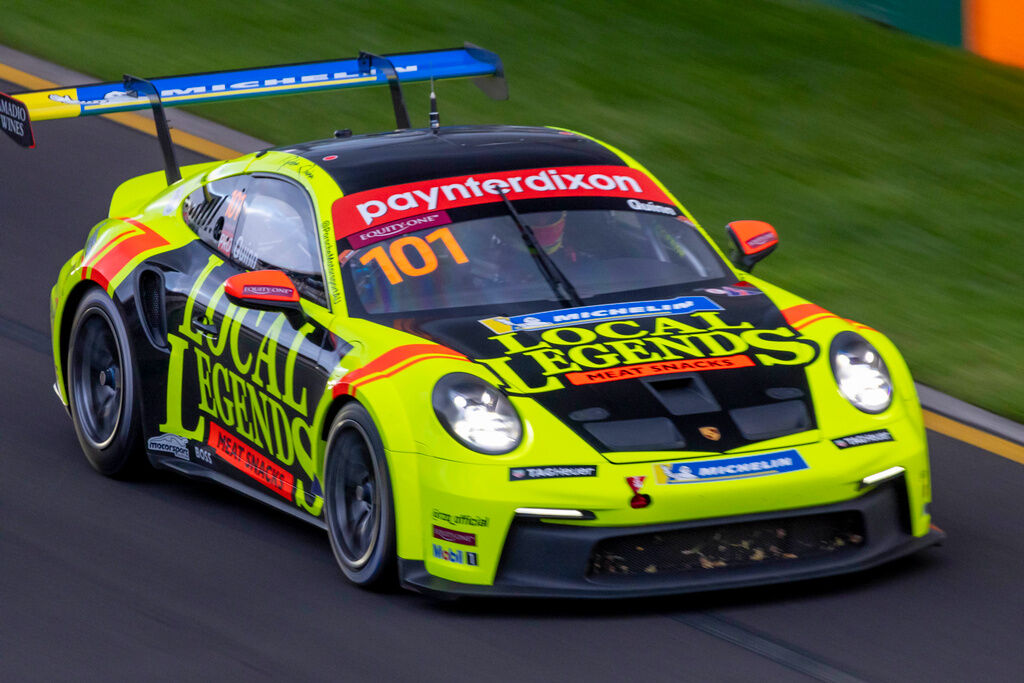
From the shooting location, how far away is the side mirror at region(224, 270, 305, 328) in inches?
248

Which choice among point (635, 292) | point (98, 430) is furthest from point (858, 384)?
point (98, 430)

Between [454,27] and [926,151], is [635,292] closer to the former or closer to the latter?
[926,151]

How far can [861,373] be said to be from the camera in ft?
20.0

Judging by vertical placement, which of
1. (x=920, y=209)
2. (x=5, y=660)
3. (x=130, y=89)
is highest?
(x=130, y=89)

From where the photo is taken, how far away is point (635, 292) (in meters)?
6.62

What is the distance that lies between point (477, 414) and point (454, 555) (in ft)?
1.41

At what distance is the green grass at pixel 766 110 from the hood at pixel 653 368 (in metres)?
2.32

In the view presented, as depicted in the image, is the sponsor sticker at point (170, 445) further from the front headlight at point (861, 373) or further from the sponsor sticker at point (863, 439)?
the sponsor sticker at point (863, 439)

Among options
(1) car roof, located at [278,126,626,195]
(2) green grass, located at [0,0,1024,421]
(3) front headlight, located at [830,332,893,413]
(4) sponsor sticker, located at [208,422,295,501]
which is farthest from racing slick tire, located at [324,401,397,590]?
(2) green grass, located at [0,0,1024,421]

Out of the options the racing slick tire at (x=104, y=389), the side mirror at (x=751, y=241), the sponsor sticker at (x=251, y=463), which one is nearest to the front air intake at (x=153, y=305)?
the racing slick tire at (x=104, y=389)

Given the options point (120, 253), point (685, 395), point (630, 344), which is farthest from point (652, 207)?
point (120, 253)

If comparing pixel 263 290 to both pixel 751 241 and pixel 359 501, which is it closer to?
pixel 359 501

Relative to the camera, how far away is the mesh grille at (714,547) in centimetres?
557

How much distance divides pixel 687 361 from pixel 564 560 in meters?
0.81
